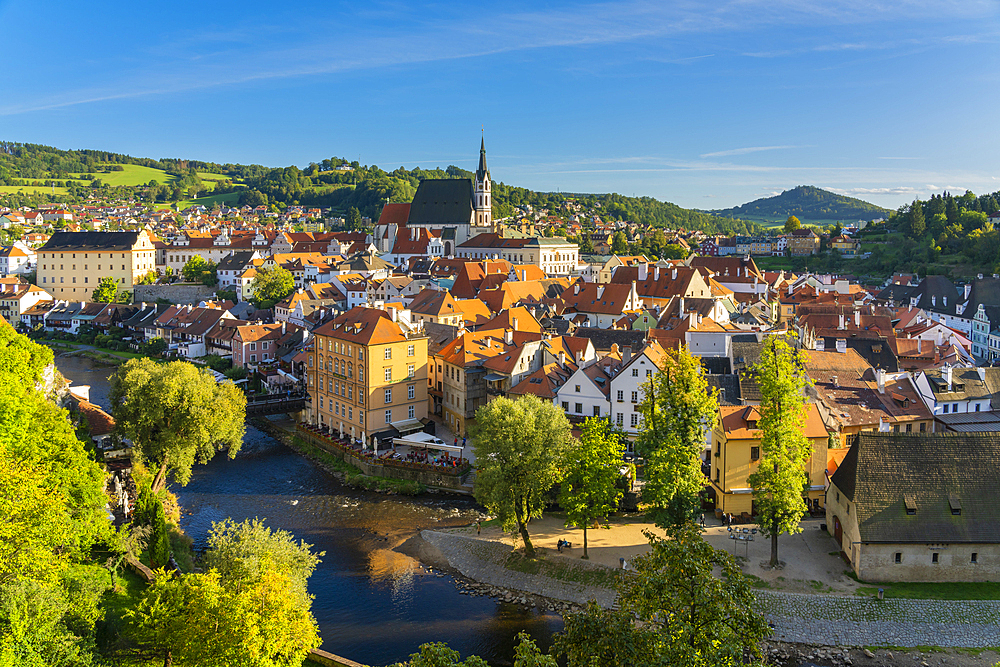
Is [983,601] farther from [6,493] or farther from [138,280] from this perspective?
[138,280]

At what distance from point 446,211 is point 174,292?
4076 cm

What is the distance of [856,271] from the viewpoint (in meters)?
99.2

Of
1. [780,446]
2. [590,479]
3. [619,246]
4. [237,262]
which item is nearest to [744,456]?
[780,446]

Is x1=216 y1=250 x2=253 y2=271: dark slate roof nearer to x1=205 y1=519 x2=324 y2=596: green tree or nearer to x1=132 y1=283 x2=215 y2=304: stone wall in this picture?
x1=132 y1=283 x2=215 y2=304: stone wall

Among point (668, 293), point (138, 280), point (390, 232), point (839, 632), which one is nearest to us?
point (839, 632)

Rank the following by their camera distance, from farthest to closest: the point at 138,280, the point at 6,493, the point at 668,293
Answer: the point at 138,280 → the point at 668,293 → the point at 6,493

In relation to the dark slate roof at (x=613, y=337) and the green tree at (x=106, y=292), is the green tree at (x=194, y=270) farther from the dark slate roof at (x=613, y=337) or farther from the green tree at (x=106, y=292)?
the dark slate roof at (x=613, y=337)

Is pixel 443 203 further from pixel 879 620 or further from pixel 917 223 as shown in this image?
pixel 879 620

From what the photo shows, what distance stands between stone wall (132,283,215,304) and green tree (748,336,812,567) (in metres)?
69.6

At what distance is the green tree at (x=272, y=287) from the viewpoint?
68812 mm

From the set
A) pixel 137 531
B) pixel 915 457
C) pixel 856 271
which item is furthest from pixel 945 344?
pixel 856 271

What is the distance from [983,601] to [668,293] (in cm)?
4074

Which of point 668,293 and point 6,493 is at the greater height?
point 668,293

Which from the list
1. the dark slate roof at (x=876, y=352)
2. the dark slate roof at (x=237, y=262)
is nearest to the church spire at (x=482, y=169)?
the dark slate roof at (x=237, y=262)
